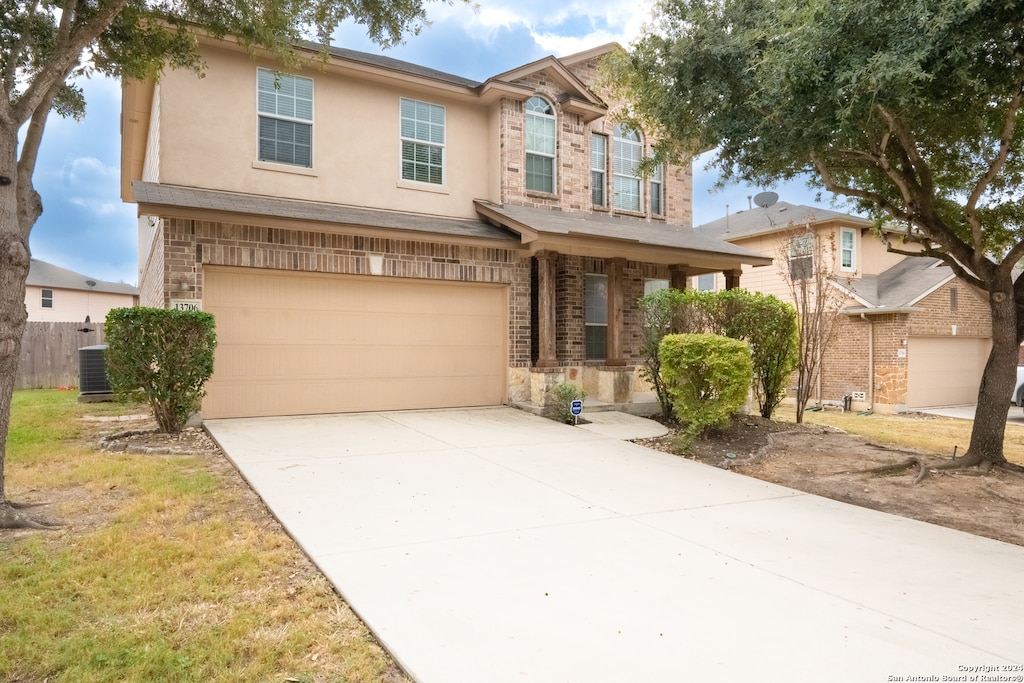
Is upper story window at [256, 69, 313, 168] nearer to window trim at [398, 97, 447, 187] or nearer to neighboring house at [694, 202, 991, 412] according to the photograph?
window trim at [398, 97, 447, 187]

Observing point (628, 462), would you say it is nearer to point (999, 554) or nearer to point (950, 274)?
point (999, 554)

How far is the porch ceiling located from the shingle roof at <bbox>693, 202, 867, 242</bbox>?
5.93m

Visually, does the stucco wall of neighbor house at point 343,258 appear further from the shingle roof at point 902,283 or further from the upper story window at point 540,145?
the shingle roof at point 902,283

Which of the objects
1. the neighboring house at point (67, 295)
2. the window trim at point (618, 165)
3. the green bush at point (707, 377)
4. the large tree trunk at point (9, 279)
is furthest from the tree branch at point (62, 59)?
the neighboring house at point (67, 295)

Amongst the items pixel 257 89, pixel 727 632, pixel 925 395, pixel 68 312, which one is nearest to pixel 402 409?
pixel 257 89

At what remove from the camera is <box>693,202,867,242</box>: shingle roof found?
750 inches

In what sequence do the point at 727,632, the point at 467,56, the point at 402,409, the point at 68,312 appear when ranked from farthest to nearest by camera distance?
the point at 467,56 < the point at 68,312 < the point at 402,409 < the point at 727,632

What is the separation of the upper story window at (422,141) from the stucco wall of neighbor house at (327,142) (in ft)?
0.42

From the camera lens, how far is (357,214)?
34.6ft

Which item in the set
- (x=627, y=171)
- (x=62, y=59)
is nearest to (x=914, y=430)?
(x=627, y=171)

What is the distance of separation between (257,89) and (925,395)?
1918 centimetres

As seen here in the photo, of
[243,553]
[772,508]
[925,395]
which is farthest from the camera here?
[925,395]

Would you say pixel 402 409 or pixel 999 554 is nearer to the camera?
pixel 999 554

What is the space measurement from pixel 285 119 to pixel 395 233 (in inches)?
112
